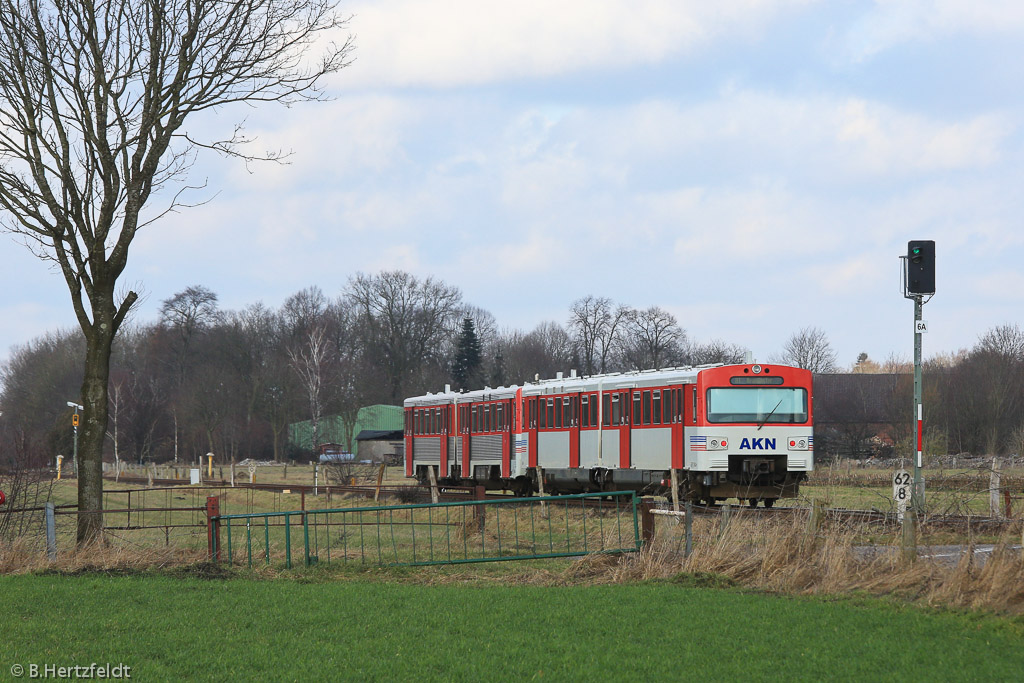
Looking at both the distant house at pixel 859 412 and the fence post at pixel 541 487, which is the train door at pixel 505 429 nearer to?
the fence post at pixel 541 487

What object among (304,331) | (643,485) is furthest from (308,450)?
(643,485)

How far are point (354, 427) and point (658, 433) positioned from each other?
65292 mm

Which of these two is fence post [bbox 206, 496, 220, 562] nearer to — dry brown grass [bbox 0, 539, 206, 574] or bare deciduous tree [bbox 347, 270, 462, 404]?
dry brown grass [bbox 0, 539, 206, 574]

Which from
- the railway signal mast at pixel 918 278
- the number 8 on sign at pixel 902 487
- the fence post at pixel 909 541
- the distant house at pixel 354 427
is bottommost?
the distant house at pixel 354 427

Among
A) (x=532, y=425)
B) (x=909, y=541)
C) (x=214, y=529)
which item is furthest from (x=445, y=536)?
(x=532, y=425)

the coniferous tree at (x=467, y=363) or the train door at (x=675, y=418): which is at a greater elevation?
the coniferous tree at (x=467, y=363)

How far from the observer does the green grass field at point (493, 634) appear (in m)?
8.81

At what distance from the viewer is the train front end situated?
23875 millimetres

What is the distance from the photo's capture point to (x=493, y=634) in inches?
403

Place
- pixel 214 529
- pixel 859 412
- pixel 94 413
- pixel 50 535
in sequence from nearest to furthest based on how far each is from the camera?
pixel 50 535 → pixel 214 529 → pixel 94 413 → pixel 859 412

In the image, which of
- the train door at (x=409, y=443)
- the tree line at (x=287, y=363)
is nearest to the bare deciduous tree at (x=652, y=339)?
the tree line at (x=287, y=363)

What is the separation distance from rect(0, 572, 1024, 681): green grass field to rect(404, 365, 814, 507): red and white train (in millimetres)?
11295

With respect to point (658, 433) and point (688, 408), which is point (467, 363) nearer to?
point (658, 433)

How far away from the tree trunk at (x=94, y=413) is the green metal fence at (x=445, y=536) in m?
2.15
